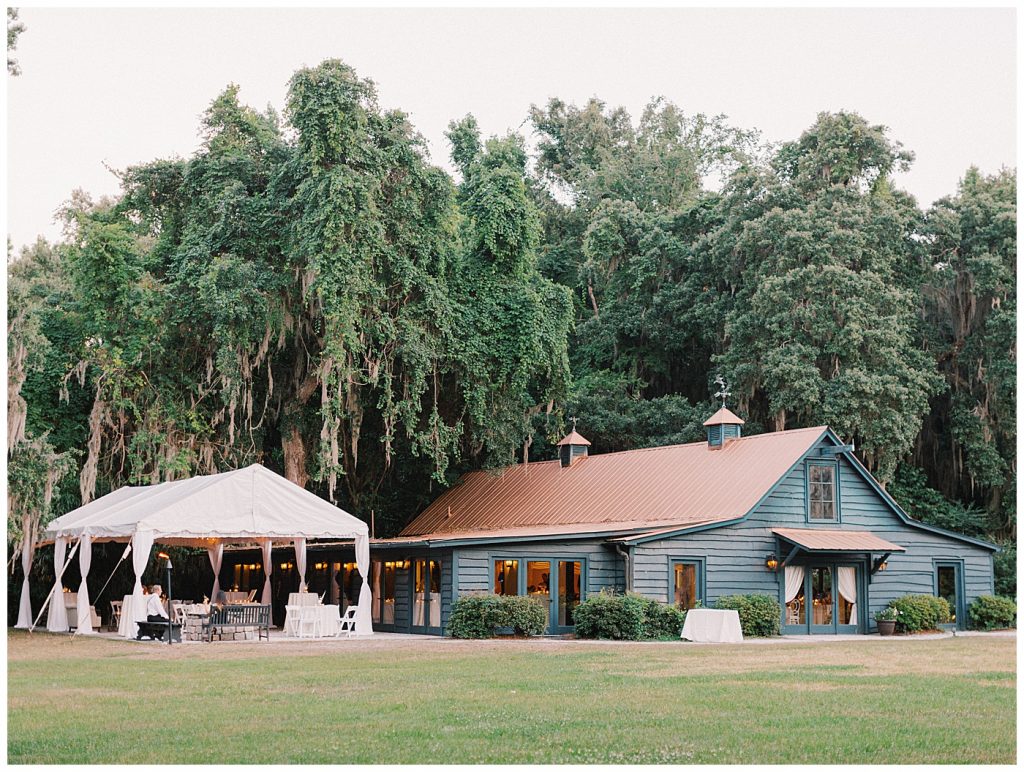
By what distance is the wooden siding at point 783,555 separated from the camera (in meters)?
26.2

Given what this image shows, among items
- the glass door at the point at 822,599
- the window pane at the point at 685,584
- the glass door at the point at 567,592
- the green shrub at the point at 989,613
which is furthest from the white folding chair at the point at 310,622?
the green shrub at the point at 989,613

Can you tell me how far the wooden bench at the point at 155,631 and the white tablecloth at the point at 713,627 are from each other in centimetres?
928

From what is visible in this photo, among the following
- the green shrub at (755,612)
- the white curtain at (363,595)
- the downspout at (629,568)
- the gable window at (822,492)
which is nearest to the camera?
the white curtain at (363,595)

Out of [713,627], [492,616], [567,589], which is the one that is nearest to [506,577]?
[567,589]

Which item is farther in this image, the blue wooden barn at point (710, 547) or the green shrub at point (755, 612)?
the blue wooden barn at point (710, 547)

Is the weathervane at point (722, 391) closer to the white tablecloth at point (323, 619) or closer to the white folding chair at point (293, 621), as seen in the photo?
the white tablecloth at point (323, 619)

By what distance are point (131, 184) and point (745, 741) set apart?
2780 centimetres

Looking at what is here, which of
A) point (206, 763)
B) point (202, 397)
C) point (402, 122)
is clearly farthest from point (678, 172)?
point (206, 763)

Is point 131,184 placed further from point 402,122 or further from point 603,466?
point 603,466

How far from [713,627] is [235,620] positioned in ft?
29.0

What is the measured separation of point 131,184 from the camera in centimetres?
3462

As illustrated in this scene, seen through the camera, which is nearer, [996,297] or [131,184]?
[131,184]

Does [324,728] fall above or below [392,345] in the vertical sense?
below

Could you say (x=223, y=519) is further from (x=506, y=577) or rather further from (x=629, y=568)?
(x=629, y=568)
